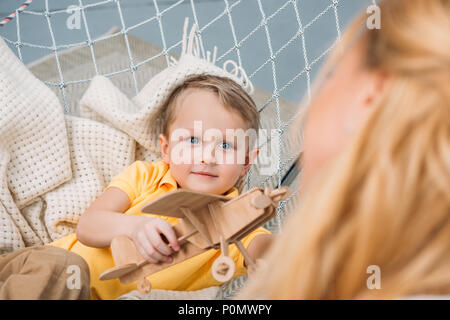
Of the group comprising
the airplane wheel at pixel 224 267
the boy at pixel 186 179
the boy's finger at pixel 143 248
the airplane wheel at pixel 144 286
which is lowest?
the airplane wheel at pixel 144 286

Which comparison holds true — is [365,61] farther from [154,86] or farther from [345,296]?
[154,86]

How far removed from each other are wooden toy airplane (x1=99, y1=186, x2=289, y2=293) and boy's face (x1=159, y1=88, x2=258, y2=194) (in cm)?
16

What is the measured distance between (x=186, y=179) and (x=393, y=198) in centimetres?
41

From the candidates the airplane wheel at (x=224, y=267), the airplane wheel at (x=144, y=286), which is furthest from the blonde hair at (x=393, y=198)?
the airplane wheel at (x=144, y=286)

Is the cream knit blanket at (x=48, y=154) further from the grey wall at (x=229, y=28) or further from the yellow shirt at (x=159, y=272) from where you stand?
the grey wall at (x=229, y=28)

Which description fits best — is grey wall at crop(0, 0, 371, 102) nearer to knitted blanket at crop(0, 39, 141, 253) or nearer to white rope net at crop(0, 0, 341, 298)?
white rope net at crop(0, 0, 341, 298)

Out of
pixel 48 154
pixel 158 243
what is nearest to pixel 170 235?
pixel 158 243

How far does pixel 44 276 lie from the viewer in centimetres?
49

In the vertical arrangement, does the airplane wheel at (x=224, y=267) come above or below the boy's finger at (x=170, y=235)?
below

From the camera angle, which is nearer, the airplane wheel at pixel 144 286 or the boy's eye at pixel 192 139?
the airplane wheel at pixel 144 286

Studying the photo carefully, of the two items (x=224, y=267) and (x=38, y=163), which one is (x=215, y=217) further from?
(x=38, y=163)

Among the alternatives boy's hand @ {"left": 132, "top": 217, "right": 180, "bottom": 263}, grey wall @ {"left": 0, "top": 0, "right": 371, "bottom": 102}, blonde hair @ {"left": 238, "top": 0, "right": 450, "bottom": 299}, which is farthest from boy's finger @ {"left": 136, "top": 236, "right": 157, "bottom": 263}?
grey wall @ {"left": 0, "top": 0, "right": 371, "bottom": 102}

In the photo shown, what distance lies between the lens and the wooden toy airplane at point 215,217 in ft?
1.38

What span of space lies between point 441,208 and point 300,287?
0.31 feet
